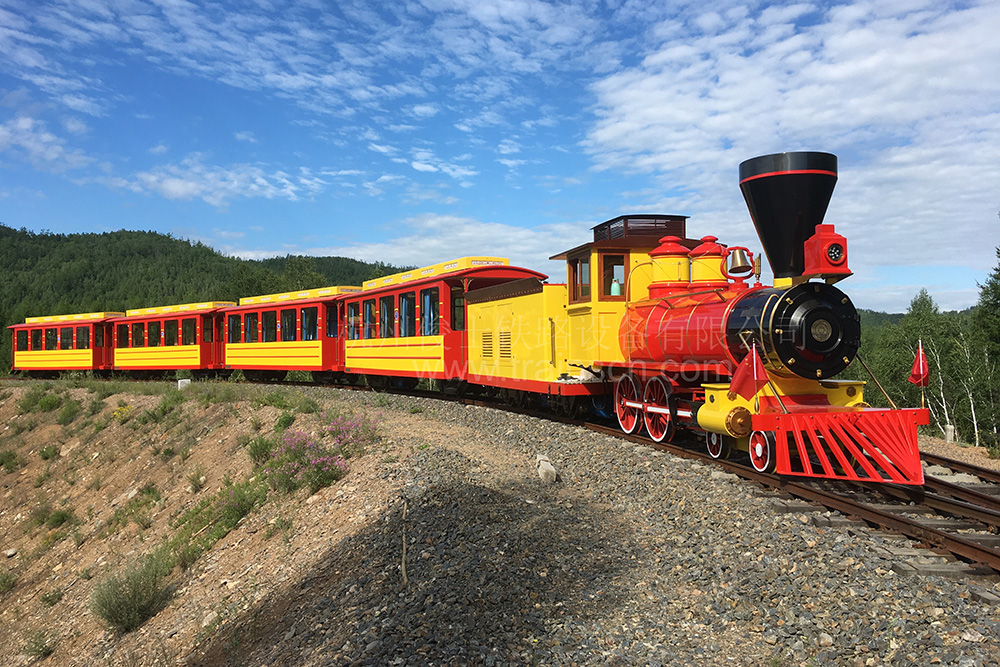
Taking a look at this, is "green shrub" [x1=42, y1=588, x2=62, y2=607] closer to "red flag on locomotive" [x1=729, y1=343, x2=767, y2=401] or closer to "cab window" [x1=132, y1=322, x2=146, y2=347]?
"red flag on locomotive" [x1=729, y1=343, x2=767, y2=401]

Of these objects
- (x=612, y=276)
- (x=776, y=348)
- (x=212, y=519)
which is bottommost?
(x=212, y=519)

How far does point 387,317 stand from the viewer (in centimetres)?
1742

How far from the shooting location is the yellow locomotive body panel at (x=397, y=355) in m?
15.3

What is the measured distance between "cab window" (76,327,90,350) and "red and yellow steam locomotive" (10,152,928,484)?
1716 cm

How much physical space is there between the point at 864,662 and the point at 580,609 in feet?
5.86

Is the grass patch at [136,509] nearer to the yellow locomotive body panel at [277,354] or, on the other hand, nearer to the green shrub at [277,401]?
the green shrub at [277,401]

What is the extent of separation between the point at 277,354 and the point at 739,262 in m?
17.4

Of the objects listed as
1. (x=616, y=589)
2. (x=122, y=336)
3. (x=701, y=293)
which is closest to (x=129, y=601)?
(x=616, y=589)

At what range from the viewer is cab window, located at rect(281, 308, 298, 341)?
2134 cm

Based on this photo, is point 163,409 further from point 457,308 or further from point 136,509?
point 457,308

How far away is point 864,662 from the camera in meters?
3.80

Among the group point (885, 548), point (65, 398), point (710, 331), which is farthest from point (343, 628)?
point (65, 398)

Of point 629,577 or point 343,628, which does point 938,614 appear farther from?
point 343,628

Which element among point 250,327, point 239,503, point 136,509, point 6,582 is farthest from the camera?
point 250,327
